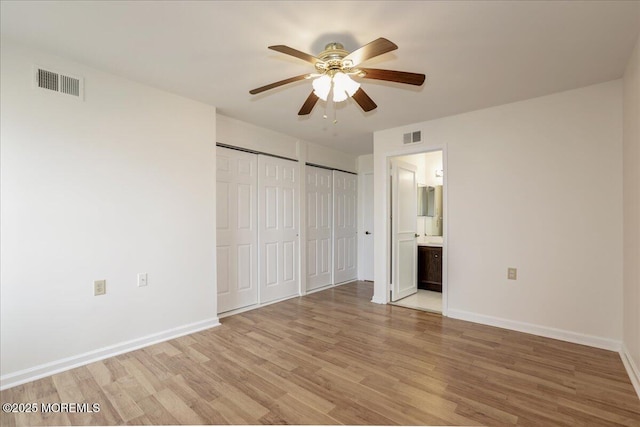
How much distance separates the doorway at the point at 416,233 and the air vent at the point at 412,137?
1.13 feet

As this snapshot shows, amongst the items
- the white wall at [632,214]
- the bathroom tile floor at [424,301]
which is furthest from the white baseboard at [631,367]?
the bathroom tile floor at [424,301]

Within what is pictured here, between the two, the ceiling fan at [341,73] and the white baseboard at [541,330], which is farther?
the white baseboard at [541,330]

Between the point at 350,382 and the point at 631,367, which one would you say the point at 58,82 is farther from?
the point at 631,367

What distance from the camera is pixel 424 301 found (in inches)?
170

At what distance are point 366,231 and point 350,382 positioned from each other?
3.76 m

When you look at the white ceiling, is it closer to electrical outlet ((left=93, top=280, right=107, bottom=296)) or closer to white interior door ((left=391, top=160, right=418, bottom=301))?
white interior door ((left=391, top=160, right=418, bottom=301))

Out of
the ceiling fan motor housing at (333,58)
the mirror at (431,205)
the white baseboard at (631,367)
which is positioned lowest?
the white baseboard at (631,367)

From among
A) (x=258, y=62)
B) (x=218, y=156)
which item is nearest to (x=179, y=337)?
(x=218, y=156)

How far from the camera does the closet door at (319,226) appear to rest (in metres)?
4.87

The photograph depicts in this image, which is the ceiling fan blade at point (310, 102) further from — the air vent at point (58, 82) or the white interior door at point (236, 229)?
the air vent at point (58, 82)

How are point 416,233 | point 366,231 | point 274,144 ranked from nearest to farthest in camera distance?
point 274,144, point 416,233, point 366,231

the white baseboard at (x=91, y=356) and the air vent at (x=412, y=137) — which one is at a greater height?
the air vent at (x=412, y=137)

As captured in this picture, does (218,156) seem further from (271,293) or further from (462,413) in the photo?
(462,413)

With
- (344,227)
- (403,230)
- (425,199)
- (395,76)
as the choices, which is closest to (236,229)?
(344,227)
